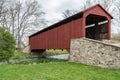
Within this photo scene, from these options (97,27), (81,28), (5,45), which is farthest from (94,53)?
(5,45)

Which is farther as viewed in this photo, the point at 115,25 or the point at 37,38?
the point at 115,25

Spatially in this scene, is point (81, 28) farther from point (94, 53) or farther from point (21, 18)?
point (21, 18)

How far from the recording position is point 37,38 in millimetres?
25453

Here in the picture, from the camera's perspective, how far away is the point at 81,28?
14.1 meters

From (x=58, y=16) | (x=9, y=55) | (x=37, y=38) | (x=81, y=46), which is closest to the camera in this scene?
(x=81, y=46)

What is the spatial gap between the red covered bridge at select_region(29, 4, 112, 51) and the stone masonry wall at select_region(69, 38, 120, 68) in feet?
3.06

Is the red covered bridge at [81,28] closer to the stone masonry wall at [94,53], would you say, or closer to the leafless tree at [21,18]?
the stone masonry wall at [94,53]

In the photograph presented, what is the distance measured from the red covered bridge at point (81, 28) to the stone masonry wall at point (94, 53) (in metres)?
0.93

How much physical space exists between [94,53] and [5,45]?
7.43m

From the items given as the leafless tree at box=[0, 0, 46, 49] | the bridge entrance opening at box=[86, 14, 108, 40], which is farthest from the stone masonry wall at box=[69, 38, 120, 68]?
the leafless tree at box=[0, 0, 46, 49]

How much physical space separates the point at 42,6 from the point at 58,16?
6.14m

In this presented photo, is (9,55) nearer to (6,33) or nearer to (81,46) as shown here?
(6,33)

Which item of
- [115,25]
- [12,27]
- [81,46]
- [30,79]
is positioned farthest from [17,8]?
[30,79]

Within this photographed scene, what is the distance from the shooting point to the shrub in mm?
15320
